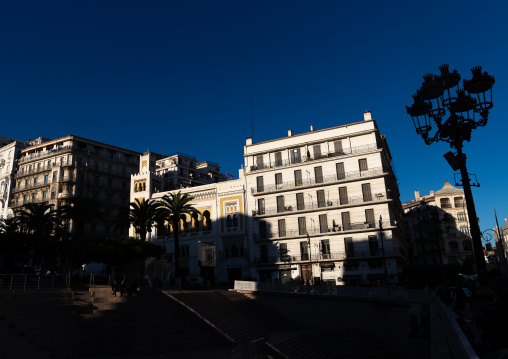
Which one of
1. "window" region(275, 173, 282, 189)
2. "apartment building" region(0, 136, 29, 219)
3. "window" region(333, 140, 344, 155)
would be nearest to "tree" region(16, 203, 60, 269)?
"window" region(275, 173, 282, 189)

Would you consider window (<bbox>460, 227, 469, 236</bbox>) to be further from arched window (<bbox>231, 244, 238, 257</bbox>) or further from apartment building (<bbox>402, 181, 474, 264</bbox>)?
arched window (<bbox>231, 244, 238, 257</bbox>)

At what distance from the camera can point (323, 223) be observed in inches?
1849

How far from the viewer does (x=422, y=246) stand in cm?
7975

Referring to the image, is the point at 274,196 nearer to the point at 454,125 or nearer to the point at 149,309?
the point at 149,309

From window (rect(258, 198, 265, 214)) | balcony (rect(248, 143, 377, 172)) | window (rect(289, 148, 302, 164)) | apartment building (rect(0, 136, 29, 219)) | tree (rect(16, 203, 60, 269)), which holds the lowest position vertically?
tree (rect(16, 203, 60, 269))

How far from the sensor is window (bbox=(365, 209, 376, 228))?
4453cm

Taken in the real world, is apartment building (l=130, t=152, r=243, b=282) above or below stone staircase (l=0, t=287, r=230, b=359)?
above

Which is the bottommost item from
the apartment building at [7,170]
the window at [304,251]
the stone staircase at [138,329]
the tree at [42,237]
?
the stone staircase at [138,329]

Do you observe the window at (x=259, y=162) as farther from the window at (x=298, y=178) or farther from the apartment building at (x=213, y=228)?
the window at (x=298, y=178)

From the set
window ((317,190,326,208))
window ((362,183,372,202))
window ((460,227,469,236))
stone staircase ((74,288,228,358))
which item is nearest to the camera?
stone staircase ((74,288,228,358))

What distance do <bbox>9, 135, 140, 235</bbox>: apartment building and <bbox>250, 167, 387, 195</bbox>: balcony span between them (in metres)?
29.4

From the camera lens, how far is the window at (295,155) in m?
51.0

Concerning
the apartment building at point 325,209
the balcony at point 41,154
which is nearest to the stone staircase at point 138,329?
the apartment building at point 325,209

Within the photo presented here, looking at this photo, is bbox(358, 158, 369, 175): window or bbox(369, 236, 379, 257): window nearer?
bbox(369, 236, 379, 257): window
